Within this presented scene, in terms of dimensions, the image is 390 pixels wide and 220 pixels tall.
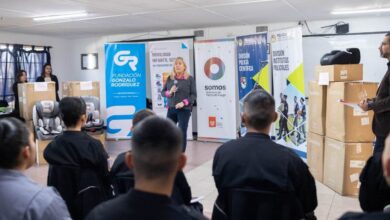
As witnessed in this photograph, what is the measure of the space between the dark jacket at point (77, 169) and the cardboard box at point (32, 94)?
14.6 ft

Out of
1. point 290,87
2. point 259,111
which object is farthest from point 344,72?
point 259,111

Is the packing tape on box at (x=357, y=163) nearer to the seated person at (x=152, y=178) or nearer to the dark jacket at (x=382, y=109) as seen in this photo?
the dark jacket at (x=382, y=109)

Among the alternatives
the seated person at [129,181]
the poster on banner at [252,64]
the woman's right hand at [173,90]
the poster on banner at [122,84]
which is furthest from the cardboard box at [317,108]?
the poster on banner at [122,84]

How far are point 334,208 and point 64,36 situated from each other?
732 cm

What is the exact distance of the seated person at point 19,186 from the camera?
1.29m

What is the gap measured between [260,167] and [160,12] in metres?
4.56

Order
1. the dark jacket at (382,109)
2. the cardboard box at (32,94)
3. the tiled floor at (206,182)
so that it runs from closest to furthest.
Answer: the dark jacket at (382,109) < the tiled floor at (206,182) < the cardboard box at (32,94)

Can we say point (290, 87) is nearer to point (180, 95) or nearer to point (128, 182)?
point (180, 95)

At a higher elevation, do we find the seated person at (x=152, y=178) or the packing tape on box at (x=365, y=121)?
the seated person at (x=152, y=178)

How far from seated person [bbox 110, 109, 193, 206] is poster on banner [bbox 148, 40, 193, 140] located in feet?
17.5

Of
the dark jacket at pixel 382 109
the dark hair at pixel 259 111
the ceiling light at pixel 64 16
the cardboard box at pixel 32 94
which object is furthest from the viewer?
the cardboard box at pixel 32 94

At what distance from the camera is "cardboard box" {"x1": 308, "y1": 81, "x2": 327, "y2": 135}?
4414 mm

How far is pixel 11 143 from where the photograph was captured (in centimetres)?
140

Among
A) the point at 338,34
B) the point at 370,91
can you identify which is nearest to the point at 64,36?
the point at 338,34
